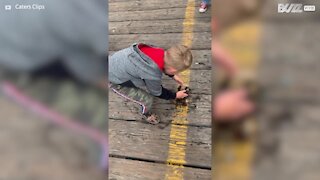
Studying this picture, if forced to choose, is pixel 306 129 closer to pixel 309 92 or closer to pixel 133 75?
pixel 309 92

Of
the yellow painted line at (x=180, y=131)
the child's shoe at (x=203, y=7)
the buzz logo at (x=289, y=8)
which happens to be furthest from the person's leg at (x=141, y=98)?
the buzz logo at (x=289, y=8)

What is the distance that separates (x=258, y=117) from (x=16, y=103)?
1.32 meters

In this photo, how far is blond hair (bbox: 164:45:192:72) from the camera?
2.21 m

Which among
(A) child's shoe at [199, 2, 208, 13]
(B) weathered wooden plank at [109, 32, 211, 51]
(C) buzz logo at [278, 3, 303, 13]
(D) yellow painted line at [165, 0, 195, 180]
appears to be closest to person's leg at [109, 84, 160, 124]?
(D) yellow painted line at [165, 0, 195, 180]

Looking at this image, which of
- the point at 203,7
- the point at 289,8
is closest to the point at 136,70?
the point at 203,7

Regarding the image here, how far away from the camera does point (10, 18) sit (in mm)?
2523

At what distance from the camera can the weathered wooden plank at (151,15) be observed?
87.8 inches

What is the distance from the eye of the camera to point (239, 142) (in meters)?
2.09

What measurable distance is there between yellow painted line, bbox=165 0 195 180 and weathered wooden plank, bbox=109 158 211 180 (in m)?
0.04

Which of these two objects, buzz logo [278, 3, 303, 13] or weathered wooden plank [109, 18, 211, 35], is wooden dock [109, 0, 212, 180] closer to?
weathered wooden plank [109, 18, 211, 35]

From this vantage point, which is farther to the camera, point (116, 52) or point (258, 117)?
point (116, 52)

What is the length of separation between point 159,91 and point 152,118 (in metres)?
0.14

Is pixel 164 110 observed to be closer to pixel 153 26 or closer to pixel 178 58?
pixel 178 58

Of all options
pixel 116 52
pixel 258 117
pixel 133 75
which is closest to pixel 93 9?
pixel 116 52
